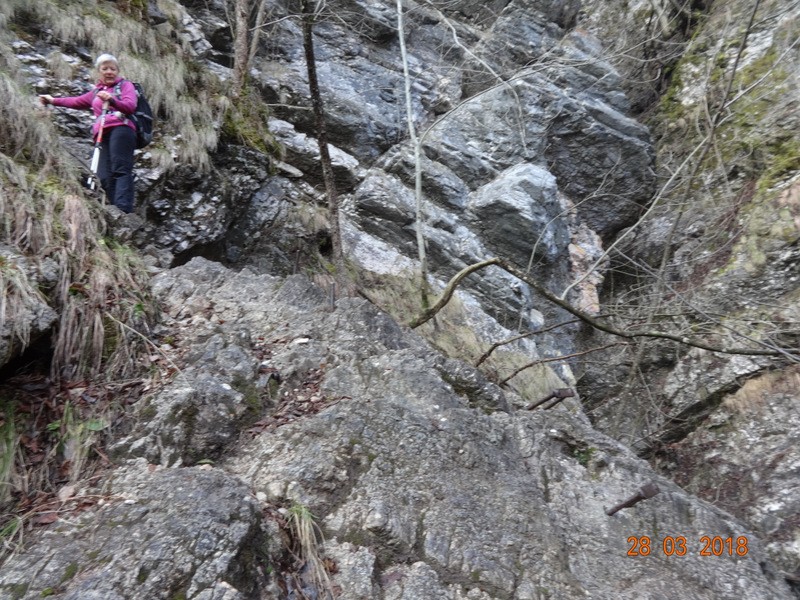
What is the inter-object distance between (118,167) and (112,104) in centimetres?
58

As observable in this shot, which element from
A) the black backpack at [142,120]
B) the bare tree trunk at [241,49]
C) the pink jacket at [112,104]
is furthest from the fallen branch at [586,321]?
the bare tree trunk at [241,49]

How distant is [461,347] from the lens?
6.57 meters

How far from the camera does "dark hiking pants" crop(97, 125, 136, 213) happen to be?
4.62m

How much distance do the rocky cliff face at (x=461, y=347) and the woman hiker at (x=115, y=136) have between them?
341 mm

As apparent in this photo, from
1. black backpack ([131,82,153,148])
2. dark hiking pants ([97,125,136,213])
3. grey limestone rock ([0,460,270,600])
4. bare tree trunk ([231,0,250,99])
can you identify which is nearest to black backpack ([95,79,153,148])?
black backpack ([131,82,153,148])

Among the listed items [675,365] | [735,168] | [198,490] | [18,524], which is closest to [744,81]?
[735,168]

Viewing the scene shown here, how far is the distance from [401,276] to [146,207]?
356cm

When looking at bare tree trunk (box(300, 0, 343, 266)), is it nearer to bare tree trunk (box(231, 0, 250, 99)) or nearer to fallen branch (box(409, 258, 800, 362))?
fallen branch (box(409, 258, 800, 362))
